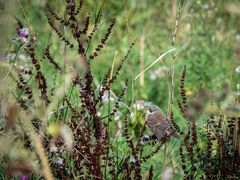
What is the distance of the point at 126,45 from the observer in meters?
5.27

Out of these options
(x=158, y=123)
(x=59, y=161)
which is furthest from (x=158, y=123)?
(x=59, y=161)

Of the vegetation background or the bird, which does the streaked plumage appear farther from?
the vegetation background

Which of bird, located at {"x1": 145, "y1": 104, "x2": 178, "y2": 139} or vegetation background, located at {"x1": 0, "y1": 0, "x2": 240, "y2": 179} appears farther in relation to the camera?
vegetation background, located at {"x1": 0, "y1": 0, "x2": 240, "y2": 179}

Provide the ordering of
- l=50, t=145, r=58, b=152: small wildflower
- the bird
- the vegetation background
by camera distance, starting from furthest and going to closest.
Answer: the vegetation background
the bird
l=50, t=145, r=58, b=152: small wildflower

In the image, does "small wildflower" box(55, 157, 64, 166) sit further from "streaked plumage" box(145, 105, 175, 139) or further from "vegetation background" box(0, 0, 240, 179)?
"vegetation background" box(0, 0, 240, 179)

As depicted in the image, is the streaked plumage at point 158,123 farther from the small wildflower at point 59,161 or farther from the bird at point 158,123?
the small wildflower at point 59,161

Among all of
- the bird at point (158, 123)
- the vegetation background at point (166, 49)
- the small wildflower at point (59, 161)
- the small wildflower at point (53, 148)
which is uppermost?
the vegetation background at point (166, 49)

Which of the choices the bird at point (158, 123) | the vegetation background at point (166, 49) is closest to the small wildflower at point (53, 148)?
the bird at point (158, 123)

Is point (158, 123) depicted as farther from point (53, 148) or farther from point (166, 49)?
point (166, 49)

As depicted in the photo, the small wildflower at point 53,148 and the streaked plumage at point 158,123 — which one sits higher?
the streaked plumage at point 158,123

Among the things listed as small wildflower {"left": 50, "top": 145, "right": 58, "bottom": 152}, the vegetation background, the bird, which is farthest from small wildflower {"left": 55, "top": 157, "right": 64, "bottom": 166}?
the vegetation background

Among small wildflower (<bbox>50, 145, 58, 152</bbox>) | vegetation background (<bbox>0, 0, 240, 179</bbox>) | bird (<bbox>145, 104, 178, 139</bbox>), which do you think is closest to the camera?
small wildflower (<bbox>50, 145, 58, 152</bbox>)

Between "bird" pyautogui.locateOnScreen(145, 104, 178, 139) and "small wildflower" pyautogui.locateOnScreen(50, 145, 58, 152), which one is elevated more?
"bird" pyautogui.locateOnScreen(145, 104, 178, 139)

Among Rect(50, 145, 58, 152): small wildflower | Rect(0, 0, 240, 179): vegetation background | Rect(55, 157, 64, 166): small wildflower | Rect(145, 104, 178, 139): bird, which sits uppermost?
Rect(0, 0, 240, 179): vegetation background
